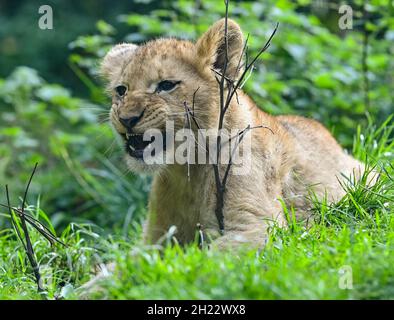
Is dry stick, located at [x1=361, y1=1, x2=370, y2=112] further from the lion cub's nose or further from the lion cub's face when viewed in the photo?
the lion cub's nose

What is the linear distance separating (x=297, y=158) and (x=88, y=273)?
75.1 inches

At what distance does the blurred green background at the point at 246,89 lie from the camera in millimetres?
9492

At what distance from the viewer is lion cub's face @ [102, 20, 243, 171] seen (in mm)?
5426

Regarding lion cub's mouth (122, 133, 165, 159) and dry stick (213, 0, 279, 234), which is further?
lion cub's mouth (122, 133, 165, 159)

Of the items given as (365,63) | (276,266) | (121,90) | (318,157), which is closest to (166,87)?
(121,90)

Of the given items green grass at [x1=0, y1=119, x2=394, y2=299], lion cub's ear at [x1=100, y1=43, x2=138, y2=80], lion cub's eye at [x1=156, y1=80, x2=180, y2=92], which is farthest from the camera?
lion cub's ear at [x1=100, y1=43, x2=138, y2=80]

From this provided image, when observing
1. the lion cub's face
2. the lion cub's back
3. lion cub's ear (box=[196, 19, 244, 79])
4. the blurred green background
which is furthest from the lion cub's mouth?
the blurred green background

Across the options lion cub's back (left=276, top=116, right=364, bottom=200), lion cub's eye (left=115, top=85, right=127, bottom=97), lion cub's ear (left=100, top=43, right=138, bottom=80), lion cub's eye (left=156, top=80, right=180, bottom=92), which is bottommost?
lion cub's back (left=276, top=116, right=364, bottom=200)

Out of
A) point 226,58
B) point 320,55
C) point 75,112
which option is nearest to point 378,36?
point 320,55

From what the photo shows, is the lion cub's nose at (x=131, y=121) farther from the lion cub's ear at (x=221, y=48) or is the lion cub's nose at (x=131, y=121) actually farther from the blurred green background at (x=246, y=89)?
the blurred green background at (x=246, y=89)

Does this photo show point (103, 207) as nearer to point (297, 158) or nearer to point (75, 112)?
point (75, 112)

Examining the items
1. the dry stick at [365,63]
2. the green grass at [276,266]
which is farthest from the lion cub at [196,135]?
the dry stick at [365,63]

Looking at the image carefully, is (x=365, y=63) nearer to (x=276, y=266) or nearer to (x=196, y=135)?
(x=196, y=135)

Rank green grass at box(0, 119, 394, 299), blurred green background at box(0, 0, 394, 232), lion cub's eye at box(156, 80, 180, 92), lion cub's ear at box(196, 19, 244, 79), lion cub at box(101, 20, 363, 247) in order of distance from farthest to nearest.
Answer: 1. blurred green background at box(0, 0, 394, 232)
2. lion cub's ear at box(196, 19, 244, 79)
3. lion cub's eye at box(156, 80, 180, 92)
4. lion cub at box(101, 20, 363, 247)
5. green grass at box(0, 119, 394, 299)
